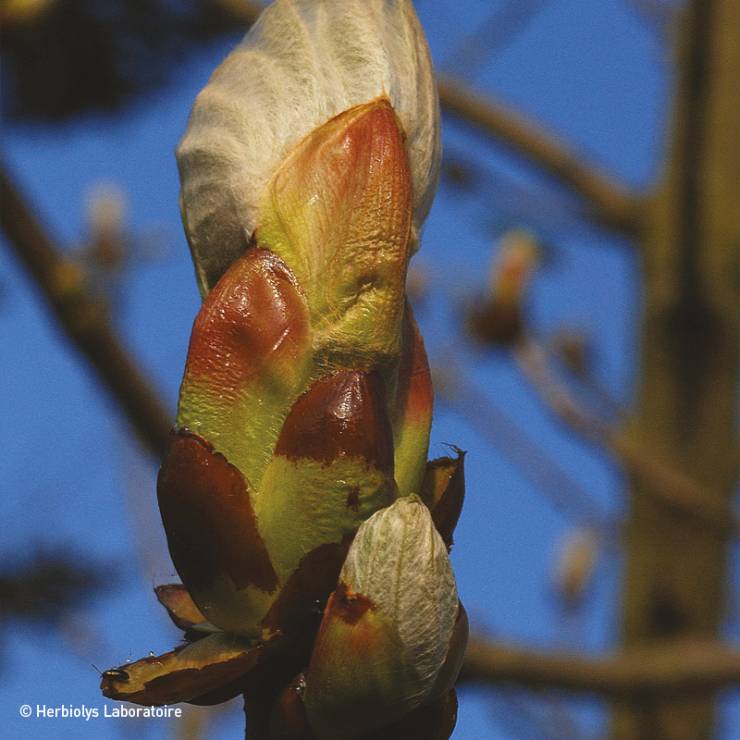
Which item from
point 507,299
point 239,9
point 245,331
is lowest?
point 245,331

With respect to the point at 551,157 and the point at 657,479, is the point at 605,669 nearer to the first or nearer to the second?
the point at 657,479

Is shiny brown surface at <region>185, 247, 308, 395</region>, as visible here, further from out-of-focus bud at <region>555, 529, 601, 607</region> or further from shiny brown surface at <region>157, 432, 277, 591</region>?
out-of-focus bud at <region>555, 529, 601, 607</region>

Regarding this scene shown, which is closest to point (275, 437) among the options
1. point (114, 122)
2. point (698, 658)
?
point (698, 658)

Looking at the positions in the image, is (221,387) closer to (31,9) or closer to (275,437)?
(275,437)

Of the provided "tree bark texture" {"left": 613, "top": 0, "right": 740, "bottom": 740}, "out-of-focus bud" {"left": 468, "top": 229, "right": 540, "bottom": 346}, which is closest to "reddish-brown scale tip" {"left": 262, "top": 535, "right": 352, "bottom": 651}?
"tree bark texture" {"left": 613, "top": 0, "right": 740, "bottom": 740}

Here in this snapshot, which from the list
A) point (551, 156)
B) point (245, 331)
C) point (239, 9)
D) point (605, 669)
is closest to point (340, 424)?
point (245, 331)
